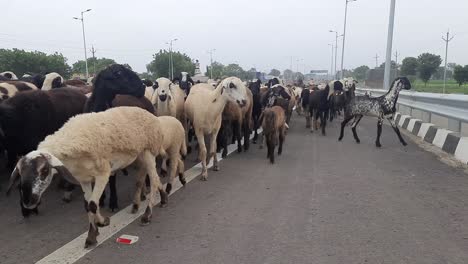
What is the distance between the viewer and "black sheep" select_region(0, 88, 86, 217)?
20.5 feet

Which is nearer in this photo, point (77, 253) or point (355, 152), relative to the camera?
point (77, 253)

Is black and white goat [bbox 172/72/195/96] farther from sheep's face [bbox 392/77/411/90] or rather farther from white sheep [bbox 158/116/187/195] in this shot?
sheep's face [bbox 392/77/411/90]

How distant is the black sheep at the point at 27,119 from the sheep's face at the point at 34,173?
2684 mm

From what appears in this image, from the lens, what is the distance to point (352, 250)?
4.22 metres

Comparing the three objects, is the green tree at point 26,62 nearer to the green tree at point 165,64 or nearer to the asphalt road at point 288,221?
the green tree at point 165,64

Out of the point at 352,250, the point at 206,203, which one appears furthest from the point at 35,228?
the point at 352,250

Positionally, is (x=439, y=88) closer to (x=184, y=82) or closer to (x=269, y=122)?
(x=184, y=82)

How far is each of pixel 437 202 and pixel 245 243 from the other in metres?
3.11

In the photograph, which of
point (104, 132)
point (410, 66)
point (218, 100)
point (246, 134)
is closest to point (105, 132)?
point (104, 132)

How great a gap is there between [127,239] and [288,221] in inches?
78.1

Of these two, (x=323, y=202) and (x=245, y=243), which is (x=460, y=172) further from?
(x=245, y=243)

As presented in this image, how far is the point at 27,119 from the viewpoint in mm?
6328

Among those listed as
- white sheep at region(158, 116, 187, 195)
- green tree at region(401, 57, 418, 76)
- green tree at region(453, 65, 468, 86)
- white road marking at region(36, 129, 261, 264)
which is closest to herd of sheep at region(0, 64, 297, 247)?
white sheep at region(158, 116, 187, 195)

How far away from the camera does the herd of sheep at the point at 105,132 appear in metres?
4.22
